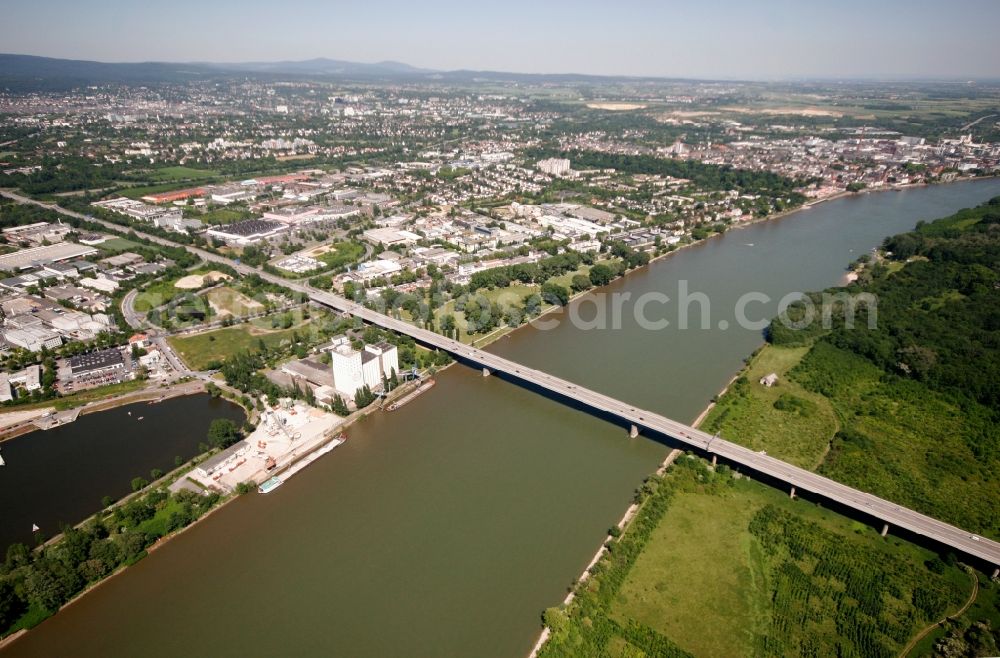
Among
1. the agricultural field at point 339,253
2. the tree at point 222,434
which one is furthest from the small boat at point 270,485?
the agricultural field at point 339,253

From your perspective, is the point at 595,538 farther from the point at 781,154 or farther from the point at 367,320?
the point at 781,154

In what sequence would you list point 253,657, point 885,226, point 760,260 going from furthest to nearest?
point 885,226 < point 760,260 < point 253,657

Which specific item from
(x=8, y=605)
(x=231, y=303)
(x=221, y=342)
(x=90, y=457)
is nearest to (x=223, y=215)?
(x=231, y=303)

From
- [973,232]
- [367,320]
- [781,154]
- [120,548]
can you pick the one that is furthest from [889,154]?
[120,548]

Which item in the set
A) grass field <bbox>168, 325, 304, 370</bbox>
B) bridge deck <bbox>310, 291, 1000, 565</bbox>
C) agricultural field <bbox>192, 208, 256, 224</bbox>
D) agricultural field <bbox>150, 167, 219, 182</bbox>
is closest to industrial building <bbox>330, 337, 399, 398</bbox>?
bridge deck <bbox>310, 291, 1000, 565</bbox>

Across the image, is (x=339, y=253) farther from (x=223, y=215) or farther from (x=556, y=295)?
(x=556, y=295)

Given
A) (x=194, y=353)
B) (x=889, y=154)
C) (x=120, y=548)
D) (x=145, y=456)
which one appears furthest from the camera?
(x=889, y=154)
